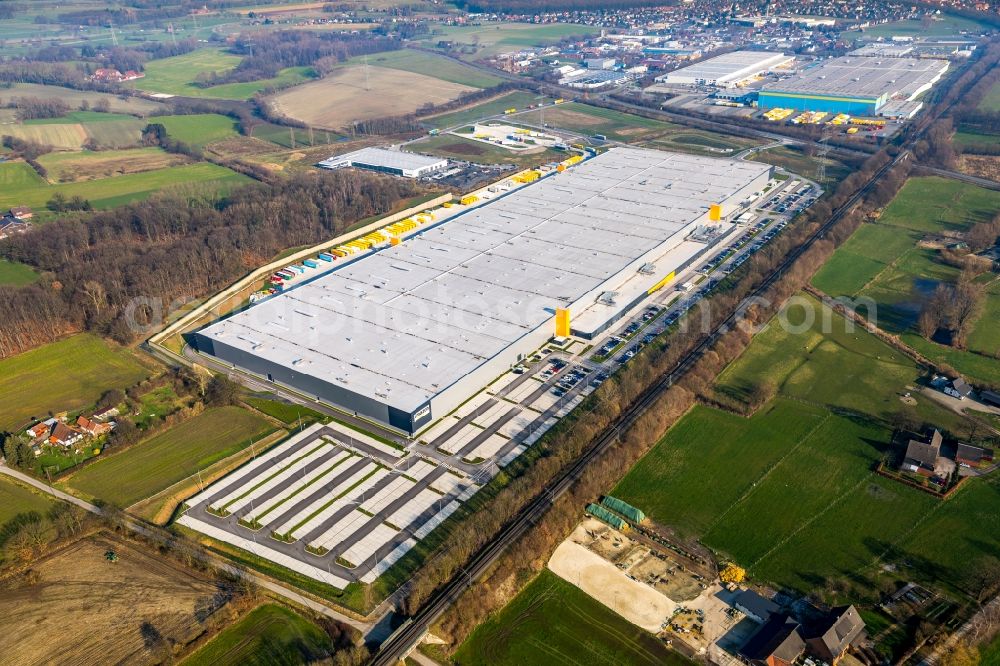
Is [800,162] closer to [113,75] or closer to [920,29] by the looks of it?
[920,29]

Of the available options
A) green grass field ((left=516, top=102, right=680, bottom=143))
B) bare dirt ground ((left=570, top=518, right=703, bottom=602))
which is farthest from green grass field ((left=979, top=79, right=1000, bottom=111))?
bare dirt ground ((left=570, top=518, right=703, bottom=602))

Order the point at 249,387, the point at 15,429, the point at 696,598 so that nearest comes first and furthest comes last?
1. the point at 696,598
2. the point at 15,429
3. the point at 249,387

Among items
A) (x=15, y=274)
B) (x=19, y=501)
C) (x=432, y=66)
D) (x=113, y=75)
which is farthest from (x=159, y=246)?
(x=113, y=75)

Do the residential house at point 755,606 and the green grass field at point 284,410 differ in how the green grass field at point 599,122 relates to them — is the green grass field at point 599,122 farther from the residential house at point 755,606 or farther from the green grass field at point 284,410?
the residential house at point 755,606

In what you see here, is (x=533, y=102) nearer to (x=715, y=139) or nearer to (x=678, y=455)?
(x=715, y=139)

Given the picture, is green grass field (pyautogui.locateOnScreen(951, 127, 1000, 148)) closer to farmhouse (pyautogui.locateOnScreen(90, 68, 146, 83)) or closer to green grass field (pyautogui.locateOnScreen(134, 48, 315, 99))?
green grass field (pyautogui.locateOnScreen(134, 48, 315, 99))

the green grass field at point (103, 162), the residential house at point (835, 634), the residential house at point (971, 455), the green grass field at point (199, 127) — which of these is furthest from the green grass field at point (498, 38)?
the residential house at point (835, 634)

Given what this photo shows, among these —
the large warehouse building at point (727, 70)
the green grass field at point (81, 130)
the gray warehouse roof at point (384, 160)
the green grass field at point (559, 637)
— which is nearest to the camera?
the green grass field at point (559, 637)

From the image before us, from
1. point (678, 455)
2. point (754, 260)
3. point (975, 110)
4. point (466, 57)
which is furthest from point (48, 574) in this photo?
point (466, 57)
